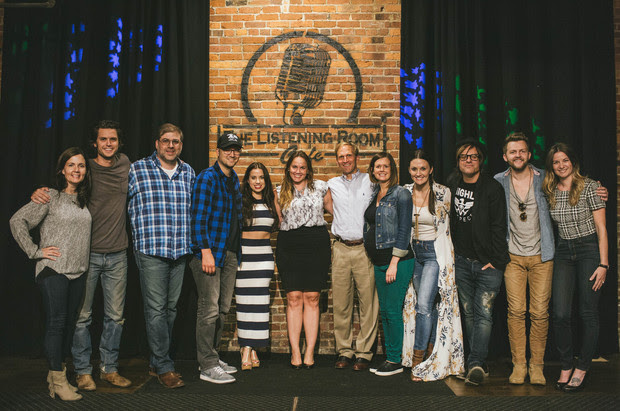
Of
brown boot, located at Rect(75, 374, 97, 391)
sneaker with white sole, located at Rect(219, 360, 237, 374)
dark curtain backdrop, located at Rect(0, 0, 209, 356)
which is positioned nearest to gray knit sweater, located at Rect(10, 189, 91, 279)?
brown boot, located at Rect(75, 374, 97, 391)

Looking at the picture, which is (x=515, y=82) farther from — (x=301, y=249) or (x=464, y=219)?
(x=301, y=249)

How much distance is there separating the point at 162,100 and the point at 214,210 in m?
1.40

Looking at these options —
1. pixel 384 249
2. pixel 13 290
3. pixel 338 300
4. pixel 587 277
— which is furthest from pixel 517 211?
pixel 13 290

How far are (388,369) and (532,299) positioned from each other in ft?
3.81

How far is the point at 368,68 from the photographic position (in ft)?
14.7

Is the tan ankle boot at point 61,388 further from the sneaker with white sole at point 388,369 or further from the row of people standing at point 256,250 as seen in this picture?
the sneaker with white sole at point 388,369

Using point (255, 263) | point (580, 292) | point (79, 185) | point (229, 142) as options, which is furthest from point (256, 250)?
point (580, 292)

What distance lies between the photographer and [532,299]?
357 cm

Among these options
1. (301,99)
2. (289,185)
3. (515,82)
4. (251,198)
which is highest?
(515,82)

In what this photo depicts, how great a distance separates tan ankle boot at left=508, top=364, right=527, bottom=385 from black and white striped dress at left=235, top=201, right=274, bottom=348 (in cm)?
183

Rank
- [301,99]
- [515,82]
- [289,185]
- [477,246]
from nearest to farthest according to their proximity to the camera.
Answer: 1. [477,246]
2. [289,185]
3. [515,82]
4. [301,99]

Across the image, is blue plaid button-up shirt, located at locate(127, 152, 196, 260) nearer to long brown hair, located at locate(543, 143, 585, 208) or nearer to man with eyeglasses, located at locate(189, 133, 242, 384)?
man with eyeglasses, located at locate(189, 133, 242, 384)

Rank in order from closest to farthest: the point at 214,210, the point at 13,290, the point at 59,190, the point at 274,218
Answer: the point at 59,190, the point at 214,210, the point at 274,218, the point at 13,290

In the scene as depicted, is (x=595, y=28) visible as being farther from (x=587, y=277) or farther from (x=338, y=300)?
(x=338, y=300)
